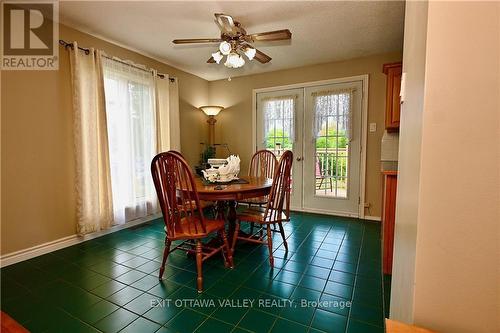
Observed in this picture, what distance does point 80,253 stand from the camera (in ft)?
7.97

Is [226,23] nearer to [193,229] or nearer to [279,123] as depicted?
[193,229]

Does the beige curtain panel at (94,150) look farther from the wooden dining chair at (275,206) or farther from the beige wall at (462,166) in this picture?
the beige wall at (462,166)

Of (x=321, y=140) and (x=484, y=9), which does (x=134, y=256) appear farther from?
(x=321, y=140)

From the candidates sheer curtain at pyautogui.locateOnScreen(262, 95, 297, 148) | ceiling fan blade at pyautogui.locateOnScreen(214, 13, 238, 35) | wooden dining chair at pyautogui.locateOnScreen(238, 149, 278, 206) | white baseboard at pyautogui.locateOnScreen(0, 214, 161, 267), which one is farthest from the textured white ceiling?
white baseboard at pyautogui.locateOnScreen(0, 214, 161, 267)

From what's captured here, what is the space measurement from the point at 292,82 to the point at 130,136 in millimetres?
2674

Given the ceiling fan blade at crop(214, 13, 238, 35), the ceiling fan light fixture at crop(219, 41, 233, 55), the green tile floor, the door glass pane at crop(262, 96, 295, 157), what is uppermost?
the ceiling fan blade at crop(214, 13, 238, 35)

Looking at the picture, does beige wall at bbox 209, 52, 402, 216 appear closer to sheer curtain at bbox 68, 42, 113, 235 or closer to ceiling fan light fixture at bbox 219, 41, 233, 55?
ceiling fan light fixture at bbox 219, 41, 233, 55

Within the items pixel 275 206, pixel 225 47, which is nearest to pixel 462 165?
pixel 275 206

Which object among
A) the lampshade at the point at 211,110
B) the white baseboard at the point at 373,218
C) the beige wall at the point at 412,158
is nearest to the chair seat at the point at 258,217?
the beige wall at the point at 412,158

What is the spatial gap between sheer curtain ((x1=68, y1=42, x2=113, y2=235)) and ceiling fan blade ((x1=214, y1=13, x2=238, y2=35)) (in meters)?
1.69

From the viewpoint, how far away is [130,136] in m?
3.10

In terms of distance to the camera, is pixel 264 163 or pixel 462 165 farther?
pixel 264 163

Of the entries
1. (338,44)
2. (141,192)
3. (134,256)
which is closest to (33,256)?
(134,256)

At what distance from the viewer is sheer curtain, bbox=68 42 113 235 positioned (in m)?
2.57
